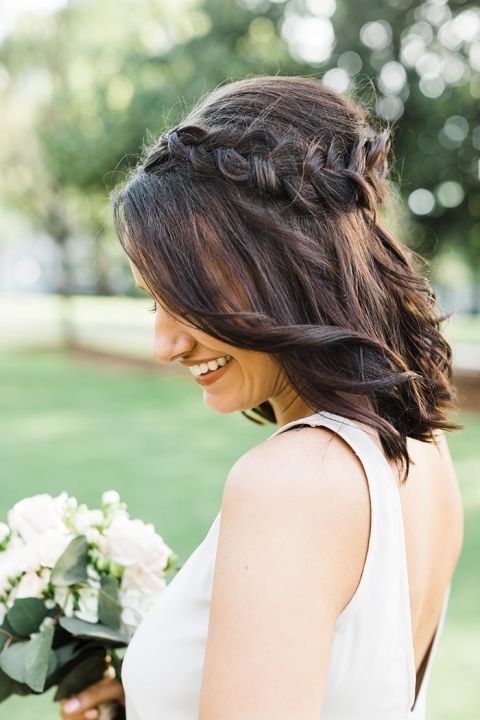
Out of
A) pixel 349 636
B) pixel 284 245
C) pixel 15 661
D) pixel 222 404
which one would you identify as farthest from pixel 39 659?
pixel 284 245

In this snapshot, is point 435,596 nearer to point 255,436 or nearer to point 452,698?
point 452,698

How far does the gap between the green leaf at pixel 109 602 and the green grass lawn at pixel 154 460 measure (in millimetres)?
2192

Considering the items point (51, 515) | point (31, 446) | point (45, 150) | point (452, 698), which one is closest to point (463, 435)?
point (31, 446)

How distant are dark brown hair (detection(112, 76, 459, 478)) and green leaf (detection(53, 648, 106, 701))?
827mm

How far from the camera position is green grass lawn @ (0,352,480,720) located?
4.11 metres

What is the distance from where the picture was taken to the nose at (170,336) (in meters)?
1.34

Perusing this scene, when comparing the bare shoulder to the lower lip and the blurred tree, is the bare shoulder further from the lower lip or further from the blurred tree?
the blurred tree

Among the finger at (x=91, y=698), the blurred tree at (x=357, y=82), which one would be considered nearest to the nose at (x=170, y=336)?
the finger at (x=91, y=698)

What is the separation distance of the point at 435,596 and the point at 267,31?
14659 mm

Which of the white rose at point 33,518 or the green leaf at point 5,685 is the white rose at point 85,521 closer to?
the white rose at point 33,518

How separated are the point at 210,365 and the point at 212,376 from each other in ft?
0.08

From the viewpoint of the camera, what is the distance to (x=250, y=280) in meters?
1.23

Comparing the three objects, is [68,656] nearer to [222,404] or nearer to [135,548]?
[135,548]

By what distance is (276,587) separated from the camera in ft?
3.22
